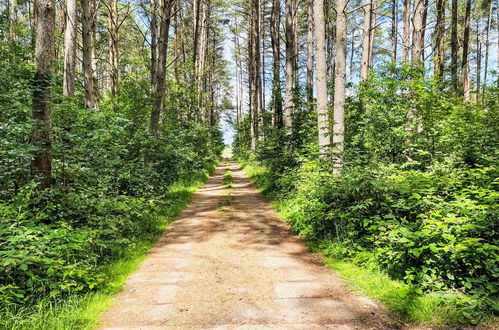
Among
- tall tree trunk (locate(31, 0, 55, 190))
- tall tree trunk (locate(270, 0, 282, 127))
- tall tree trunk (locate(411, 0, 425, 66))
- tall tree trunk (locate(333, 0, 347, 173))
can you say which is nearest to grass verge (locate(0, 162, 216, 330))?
tall tree trunk (locate(31, 0, 55, 190))

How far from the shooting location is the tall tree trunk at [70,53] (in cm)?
764

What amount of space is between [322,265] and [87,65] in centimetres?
886

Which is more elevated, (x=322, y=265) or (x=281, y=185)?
(x=281, y=185)

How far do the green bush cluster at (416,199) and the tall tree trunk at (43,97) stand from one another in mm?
4708

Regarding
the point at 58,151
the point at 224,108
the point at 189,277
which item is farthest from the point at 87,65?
the point at 224,108

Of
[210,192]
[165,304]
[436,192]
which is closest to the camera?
[165,304]

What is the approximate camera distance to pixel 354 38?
36.3 m

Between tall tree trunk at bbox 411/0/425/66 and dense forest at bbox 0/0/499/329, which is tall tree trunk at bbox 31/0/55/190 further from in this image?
tall tree trunk at bbox 411/0/425/66

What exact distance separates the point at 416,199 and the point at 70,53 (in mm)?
8724

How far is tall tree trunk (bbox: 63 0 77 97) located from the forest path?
472cm

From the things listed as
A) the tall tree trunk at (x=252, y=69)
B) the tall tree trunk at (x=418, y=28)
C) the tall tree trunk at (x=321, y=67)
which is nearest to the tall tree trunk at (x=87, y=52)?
the tall tree trunk at (x=321, y=67)

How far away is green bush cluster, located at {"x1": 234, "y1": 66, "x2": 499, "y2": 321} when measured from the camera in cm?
337

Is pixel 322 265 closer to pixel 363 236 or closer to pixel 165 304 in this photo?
pixel 363 236

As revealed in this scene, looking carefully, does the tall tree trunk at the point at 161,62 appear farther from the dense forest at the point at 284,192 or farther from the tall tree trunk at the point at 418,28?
the tall tree trunk at the point at 418,28
